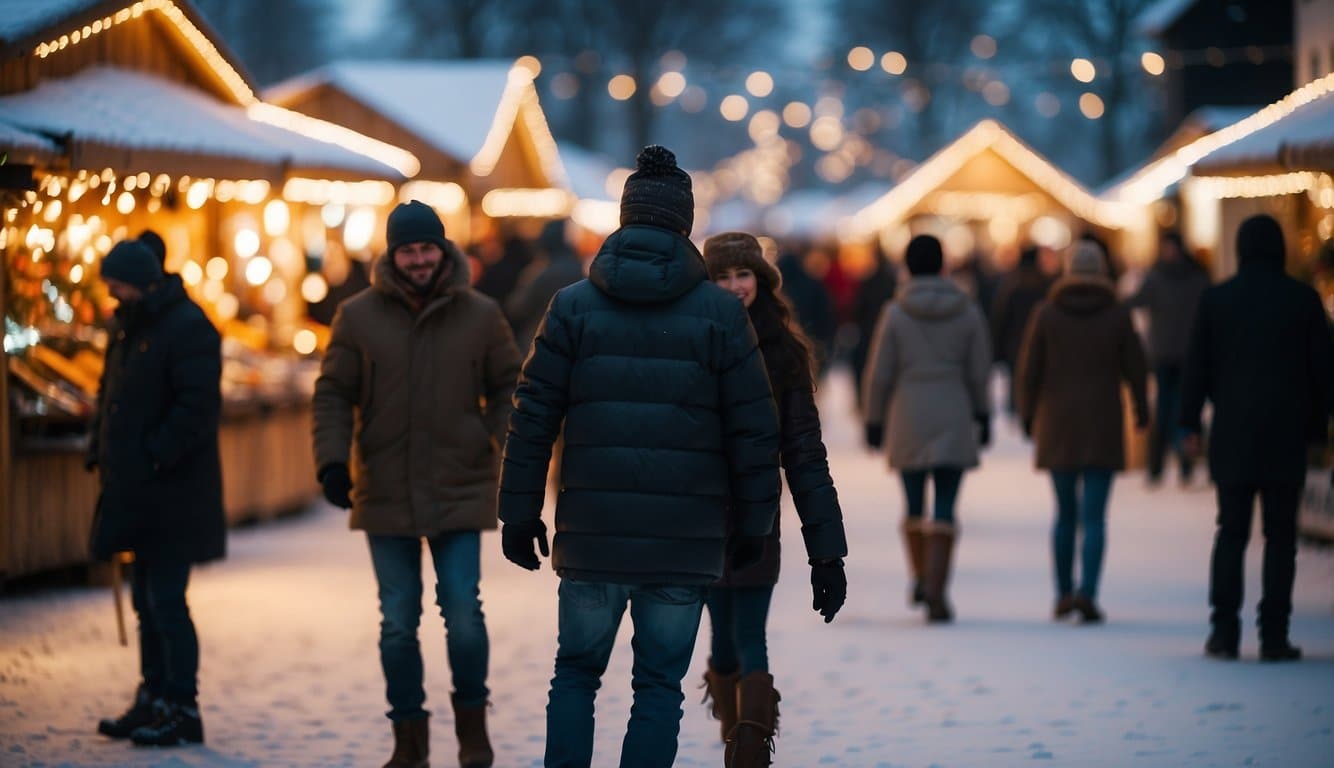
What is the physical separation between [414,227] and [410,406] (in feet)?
1.79

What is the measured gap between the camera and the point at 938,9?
190ft

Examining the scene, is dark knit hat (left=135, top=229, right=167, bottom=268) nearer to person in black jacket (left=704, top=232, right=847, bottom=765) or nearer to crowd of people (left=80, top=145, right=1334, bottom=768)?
crowd of people (left=80, top=145, right=1334, bottom=768)

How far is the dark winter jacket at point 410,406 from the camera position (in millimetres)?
6762

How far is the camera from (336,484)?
21.7ft

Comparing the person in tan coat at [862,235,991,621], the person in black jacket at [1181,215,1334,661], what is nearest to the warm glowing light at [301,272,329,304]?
the person in tan coat at [862,235,991,621]

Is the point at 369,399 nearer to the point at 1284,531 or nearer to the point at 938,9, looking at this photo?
the point at 1284,531

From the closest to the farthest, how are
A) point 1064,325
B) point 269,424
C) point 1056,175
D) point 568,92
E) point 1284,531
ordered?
point 1284,531 → point 1064,325 → point 269,424 → point 1056,175 → point 568,92

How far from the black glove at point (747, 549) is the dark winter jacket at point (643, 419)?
0.18ft

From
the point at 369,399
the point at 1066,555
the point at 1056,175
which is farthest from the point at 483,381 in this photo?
the point at 1056,175

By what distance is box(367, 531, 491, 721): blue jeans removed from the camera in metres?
6.80

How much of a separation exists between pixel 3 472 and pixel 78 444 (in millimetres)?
598

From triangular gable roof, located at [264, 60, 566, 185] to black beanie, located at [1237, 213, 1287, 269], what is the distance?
16.5m

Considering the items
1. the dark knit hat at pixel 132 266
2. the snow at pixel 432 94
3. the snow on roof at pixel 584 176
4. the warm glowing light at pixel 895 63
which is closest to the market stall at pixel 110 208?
the dark knit hat at pixel 132 266

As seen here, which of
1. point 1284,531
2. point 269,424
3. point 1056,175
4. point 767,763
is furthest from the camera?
point 1056,175
